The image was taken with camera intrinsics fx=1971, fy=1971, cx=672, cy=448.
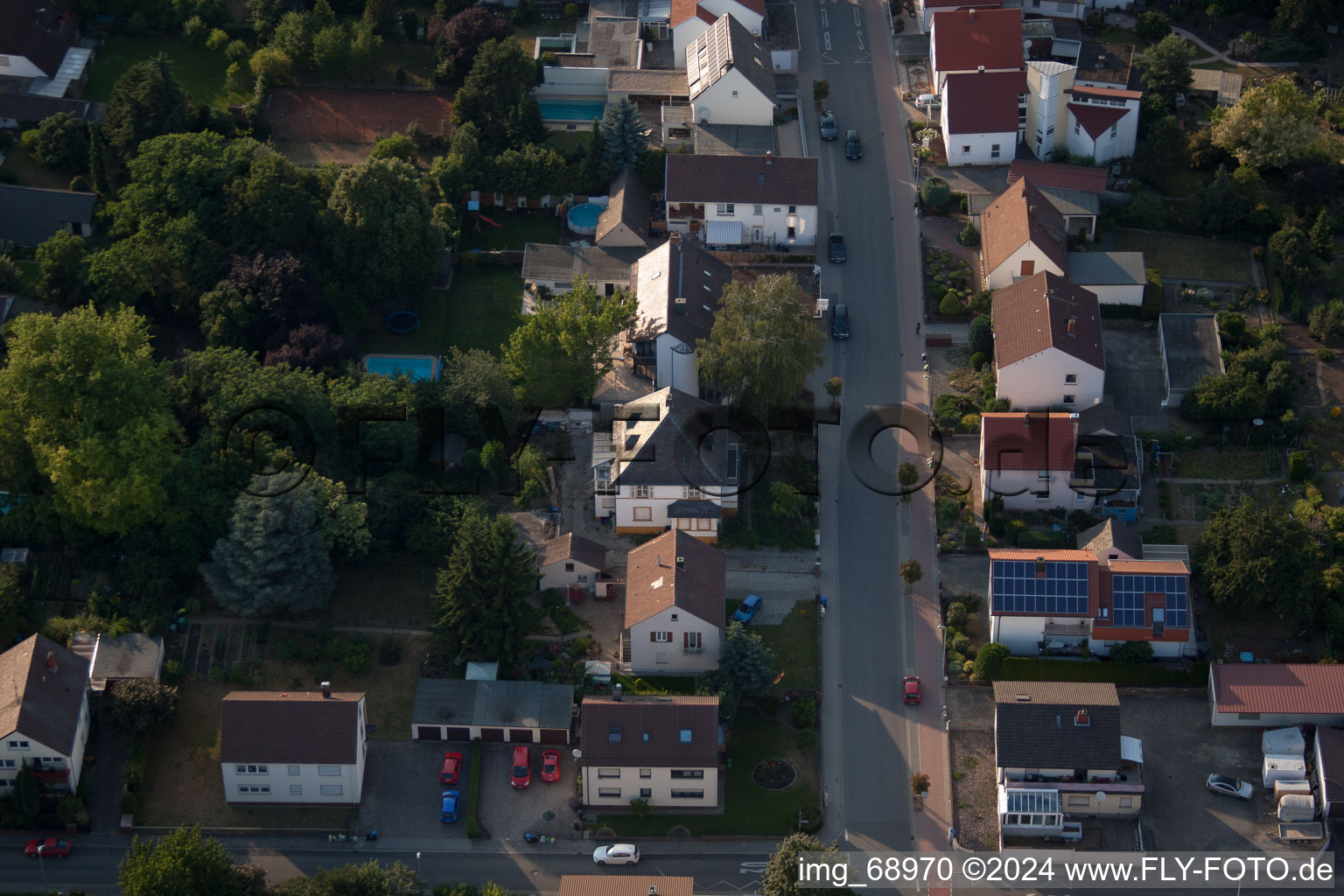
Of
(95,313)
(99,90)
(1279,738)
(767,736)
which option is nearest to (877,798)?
(767,736)

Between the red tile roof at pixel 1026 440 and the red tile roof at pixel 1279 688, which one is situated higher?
the red tile roof at pixel 1026 440

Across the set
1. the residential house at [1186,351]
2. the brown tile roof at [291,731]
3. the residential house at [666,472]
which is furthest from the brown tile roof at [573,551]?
the residential house at [1186,351]

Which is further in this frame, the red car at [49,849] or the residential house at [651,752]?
the residential house at [651,752]

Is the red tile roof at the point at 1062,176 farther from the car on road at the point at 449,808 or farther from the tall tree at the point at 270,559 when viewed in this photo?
the car on road at the point at 449,808

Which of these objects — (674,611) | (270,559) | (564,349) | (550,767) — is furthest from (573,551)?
(270,559)

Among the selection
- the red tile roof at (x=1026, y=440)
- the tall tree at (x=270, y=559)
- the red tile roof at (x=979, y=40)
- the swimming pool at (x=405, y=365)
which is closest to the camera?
the tall tree at (x=270, y=559)

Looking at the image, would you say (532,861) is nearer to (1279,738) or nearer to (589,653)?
(589,653)

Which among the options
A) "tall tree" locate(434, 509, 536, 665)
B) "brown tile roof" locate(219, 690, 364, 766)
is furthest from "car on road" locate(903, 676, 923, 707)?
"brown tile roof" locate(219, 690, 364, 766)

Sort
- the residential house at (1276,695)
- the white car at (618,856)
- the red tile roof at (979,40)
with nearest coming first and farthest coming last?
1. the white car at (618,856)
2. the residential house at (1276,695)
3. the red tile roof at (979,40)
